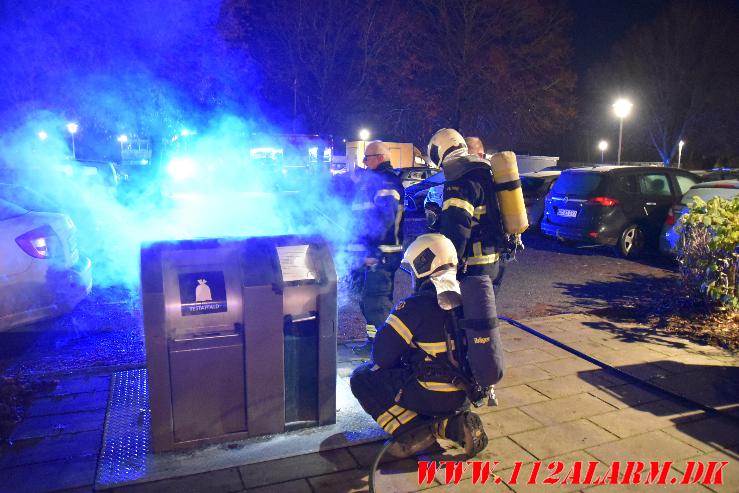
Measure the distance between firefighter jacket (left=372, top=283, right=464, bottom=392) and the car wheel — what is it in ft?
26.5

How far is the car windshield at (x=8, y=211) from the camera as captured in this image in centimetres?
515

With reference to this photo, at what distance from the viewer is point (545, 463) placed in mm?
3424

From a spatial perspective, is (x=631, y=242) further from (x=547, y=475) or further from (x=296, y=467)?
(x=296, y=467)

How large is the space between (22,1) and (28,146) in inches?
140

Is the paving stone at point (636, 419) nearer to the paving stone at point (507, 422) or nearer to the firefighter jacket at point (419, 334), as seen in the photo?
the paving stone at point (507, 422)

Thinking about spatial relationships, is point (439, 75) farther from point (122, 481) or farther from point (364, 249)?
point (122, 481)

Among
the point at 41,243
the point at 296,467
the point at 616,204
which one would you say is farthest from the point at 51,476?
the point at 616,204

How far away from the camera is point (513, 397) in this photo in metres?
4.30

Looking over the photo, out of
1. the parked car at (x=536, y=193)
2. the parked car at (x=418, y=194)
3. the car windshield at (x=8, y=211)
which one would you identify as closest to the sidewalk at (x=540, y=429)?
the car windshield at (x=8, y=211)

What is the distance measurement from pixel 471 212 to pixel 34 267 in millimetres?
3882

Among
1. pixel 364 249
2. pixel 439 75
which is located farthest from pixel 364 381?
pixel 439 75

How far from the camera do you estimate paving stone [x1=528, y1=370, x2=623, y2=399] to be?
4.43 meters

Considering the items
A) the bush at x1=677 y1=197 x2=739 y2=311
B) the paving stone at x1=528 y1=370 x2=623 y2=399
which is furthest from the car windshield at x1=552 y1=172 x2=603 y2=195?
the paving stone at x1=528 y1=370 x2=623 y2=399

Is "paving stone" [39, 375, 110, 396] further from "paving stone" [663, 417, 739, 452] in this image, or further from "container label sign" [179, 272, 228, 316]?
"paving stone" [663, 417, 739, 452]
